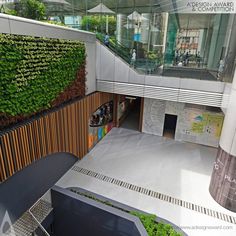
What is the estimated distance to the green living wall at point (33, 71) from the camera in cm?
450

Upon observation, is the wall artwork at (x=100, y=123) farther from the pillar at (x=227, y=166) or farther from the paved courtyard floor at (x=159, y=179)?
the pillar at (x=227, y=166)

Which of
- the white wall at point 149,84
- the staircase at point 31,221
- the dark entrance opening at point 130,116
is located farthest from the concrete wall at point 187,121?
the staircase at point 31,221

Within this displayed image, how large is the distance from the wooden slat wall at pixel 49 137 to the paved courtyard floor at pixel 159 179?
1.26 metres

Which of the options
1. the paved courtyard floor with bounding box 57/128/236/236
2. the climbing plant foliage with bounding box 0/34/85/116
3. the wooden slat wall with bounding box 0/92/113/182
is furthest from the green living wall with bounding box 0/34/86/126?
the paved courtyard floor with bounding box 57/128/236/236

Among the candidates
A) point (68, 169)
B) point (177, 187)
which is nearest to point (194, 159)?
point (177, 187)

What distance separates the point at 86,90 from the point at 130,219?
5732 mm

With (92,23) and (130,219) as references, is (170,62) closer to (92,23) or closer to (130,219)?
(92,23)

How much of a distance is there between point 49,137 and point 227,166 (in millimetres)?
6323

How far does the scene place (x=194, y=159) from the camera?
9.53 m

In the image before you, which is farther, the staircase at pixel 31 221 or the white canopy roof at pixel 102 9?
the white canopy roof at pixel 102 9

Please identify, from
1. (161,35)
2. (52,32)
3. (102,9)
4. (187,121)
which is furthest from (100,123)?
(102,9)

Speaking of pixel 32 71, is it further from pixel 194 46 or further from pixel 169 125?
pixel 169 125

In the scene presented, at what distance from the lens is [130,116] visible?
15102 millimetres

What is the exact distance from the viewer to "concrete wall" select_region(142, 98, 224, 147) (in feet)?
33.9
